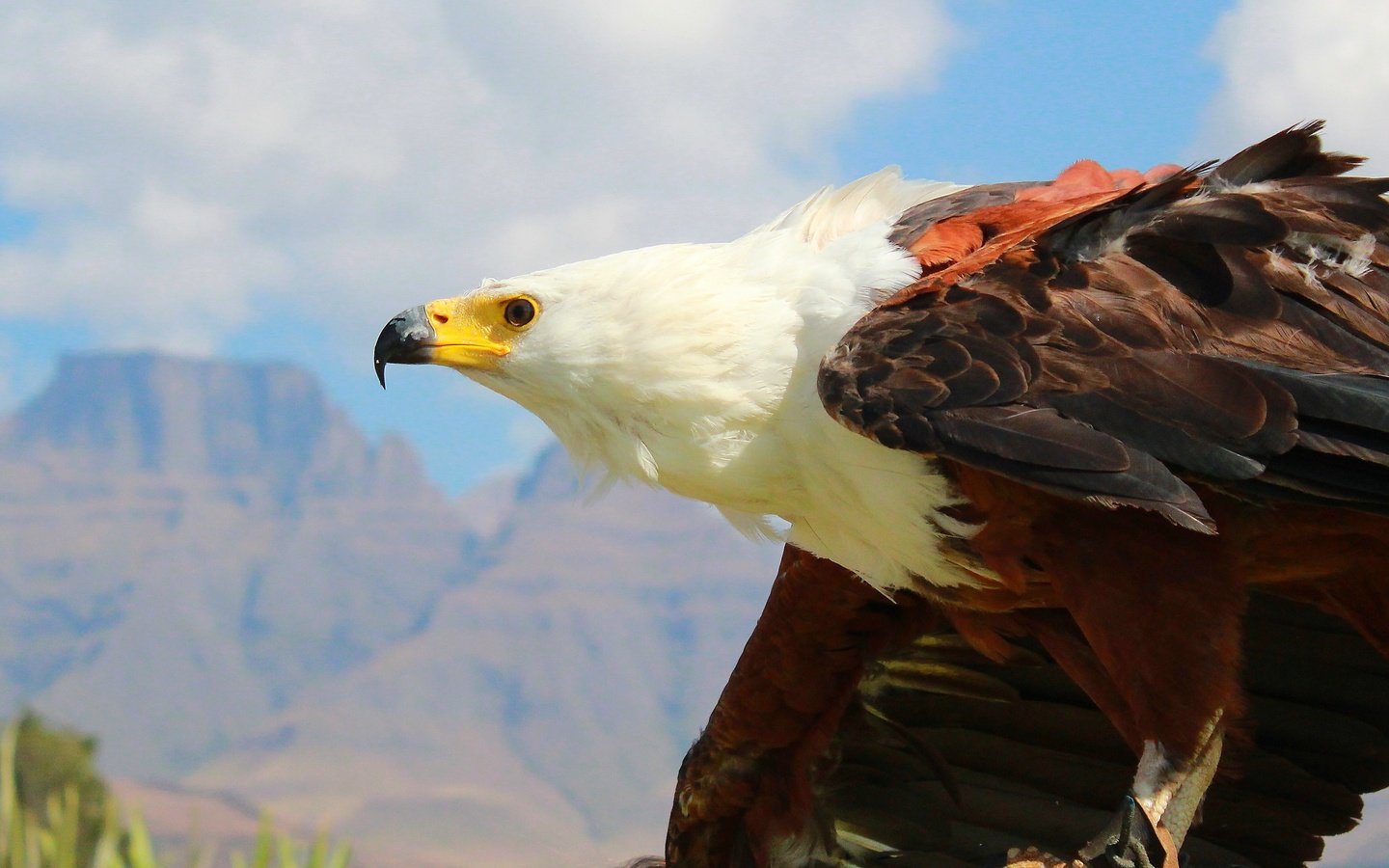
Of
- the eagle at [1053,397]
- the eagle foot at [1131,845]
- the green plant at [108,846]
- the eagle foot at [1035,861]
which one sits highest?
the eagle at [1053,397]

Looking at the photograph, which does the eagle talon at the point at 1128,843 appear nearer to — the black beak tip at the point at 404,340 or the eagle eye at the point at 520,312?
the eagle eye at the point at 520,312

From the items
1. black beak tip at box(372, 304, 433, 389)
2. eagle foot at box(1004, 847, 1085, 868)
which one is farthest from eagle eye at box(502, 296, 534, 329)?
eagle foot at box(1004, 847, 1085, 868)

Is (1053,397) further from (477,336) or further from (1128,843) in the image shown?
(477,336)

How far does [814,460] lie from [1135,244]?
1.06 meters

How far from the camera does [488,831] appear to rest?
550ft

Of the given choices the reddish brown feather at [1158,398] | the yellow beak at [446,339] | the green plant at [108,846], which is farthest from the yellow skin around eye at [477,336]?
the green plant at [108,846]

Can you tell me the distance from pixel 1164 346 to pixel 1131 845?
Answer: 130cm

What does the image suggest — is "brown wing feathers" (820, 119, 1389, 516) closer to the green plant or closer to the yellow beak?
the yellow beak

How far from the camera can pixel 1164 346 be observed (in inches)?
160

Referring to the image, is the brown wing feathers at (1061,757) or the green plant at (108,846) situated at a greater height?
the brown wing feathers at (1061,757)

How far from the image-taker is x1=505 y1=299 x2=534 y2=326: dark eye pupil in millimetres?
4727

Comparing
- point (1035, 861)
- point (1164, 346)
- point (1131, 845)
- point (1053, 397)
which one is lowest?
point (1035, 861)

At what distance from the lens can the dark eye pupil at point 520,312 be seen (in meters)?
4.73

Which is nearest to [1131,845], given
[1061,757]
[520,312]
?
[1061,757]
